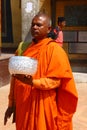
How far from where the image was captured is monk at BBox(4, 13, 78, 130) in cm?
330

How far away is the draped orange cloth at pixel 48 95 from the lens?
3.32 metres

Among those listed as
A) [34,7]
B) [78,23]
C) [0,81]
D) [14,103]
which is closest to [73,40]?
[78,23]

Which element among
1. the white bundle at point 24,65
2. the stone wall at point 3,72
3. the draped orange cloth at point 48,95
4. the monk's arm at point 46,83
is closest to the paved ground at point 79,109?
the stone wall at point 3,72

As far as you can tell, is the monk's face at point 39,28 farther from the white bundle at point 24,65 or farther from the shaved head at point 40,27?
the white bundle at point 24,65

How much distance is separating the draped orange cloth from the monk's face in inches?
2.0

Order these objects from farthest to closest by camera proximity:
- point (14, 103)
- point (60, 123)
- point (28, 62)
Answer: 1. point (14, 103)
2. point (60, 123)
3. point (28, 62)

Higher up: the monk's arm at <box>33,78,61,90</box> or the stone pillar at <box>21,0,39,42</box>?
the monk's arm at <box>33,78,61,90</box>

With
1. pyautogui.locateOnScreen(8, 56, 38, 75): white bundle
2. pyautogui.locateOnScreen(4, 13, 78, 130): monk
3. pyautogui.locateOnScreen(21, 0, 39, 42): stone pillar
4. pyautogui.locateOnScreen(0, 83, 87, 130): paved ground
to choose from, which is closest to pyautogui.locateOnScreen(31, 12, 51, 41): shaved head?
pyautogui.locateOnScreen(4, 13, 78, 130): monk

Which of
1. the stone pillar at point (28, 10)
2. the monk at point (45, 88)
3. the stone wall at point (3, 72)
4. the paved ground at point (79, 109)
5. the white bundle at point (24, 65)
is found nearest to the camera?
the white bundle at point (24, 65)

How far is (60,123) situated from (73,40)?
8.94 m

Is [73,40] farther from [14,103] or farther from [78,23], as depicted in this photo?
[14,103]

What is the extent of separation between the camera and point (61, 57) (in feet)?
10.9

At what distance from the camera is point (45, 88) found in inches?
130

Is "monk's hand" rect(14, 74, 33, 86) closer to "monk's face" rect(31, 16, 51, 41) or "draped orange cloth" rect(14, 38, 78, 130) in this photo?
→ "draped orange cloth" rect(14, 38, 78, 130)
